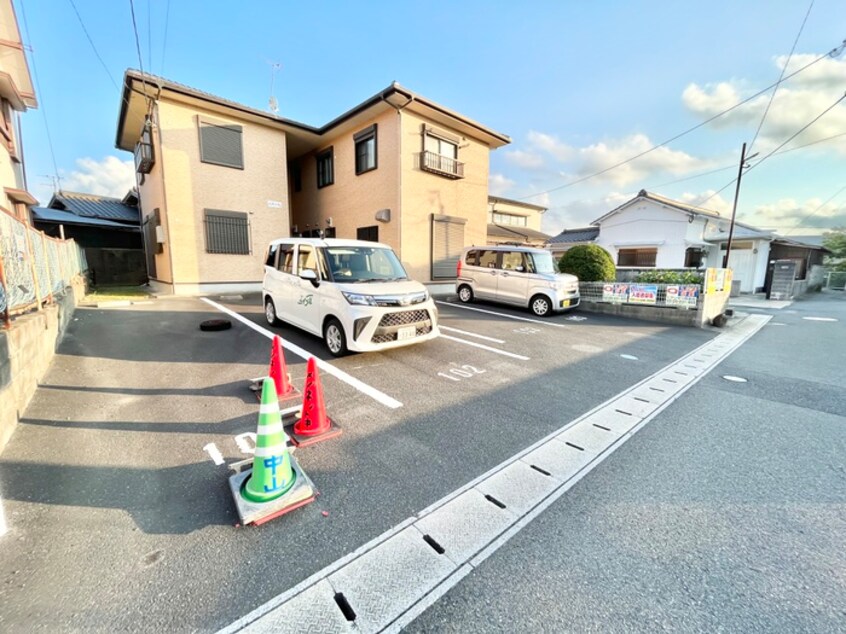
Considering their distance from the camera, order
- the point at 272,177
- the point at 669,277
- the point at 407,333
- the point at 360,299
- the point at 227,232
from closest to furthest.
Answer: the point at 360,299
the point at 407,333
the point at 669,277
the point at 227,232
the point at 272,177

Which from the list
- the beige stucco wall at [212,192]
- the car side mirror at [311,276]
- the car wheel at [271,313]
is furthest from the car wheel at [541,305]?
the beige stucco wall at [212,192]

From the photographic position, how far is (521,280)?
9195 millimetres

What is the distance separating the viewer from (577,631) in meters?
1.43

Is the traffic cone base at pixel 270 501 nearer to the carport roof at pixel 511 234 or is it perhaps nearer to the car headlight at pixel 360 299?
the car headlight at pixel 360 299

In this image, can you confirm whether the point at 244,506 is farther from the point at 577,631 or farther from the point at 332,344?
the point at 332,344

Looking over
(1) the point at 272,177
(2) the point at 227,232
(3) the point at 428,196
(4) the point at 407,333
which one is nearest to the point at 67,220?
(2) the point at 227,232

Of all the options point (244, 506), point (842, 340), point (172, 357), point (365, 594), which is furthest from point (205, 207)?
point (842, 340)

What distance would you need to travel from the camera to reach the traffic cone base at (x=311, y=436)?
9.12 ft

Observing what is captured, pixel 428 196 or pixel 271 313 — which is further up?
pixel 428 196

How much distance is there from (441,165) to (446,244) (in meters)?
2.76

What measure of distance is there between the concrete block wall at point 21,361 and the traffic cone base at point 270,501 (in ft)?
6.35

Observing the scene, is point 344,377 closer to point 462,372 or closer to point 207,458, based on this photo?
point 462,372

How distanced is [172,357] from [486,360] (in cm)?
442

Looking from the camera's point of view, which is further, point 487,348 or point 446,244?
point 446,244
